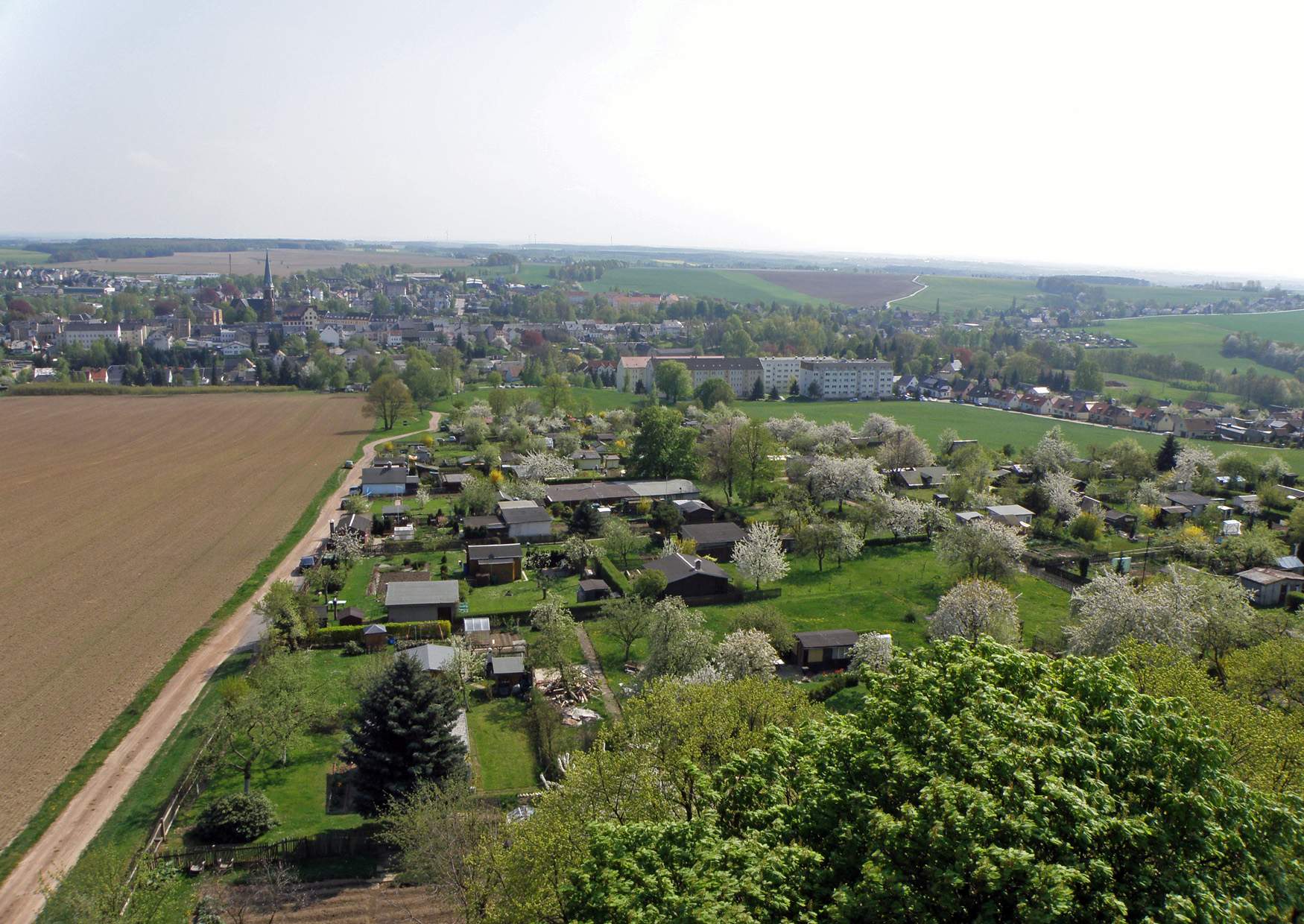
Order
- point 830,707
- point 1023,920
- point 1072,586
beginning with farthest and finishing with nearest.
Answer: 1. point 1072,586
2. point 830,707
3. point 1023,920

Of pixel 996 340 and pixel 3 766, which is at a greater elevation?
pixel 996 340

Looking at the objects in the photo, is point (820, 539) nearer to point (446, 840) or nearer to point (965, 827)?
point (446, 840)

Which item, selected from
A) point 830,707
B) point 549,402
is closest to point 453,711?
point 830,707

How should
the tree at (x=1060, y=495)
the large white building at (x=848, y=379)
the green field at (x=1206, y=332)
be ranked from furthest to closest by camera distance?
1. the green field at (x=1206, y=332)
2. the large white building at (x=848, y=379)
3. the tree at (x=1060, y=495)

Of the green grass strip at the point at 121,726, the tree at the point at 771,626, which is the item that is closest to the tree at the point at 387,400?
the green grass strip at the point at 121,726

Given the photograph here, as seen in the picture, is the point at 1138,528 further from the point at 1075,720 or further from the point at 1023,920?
the point at 1023,920

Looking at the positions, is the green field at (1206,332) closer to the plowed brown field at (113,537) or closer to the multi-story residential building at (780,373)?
the multi-story residential building at (780,373)
